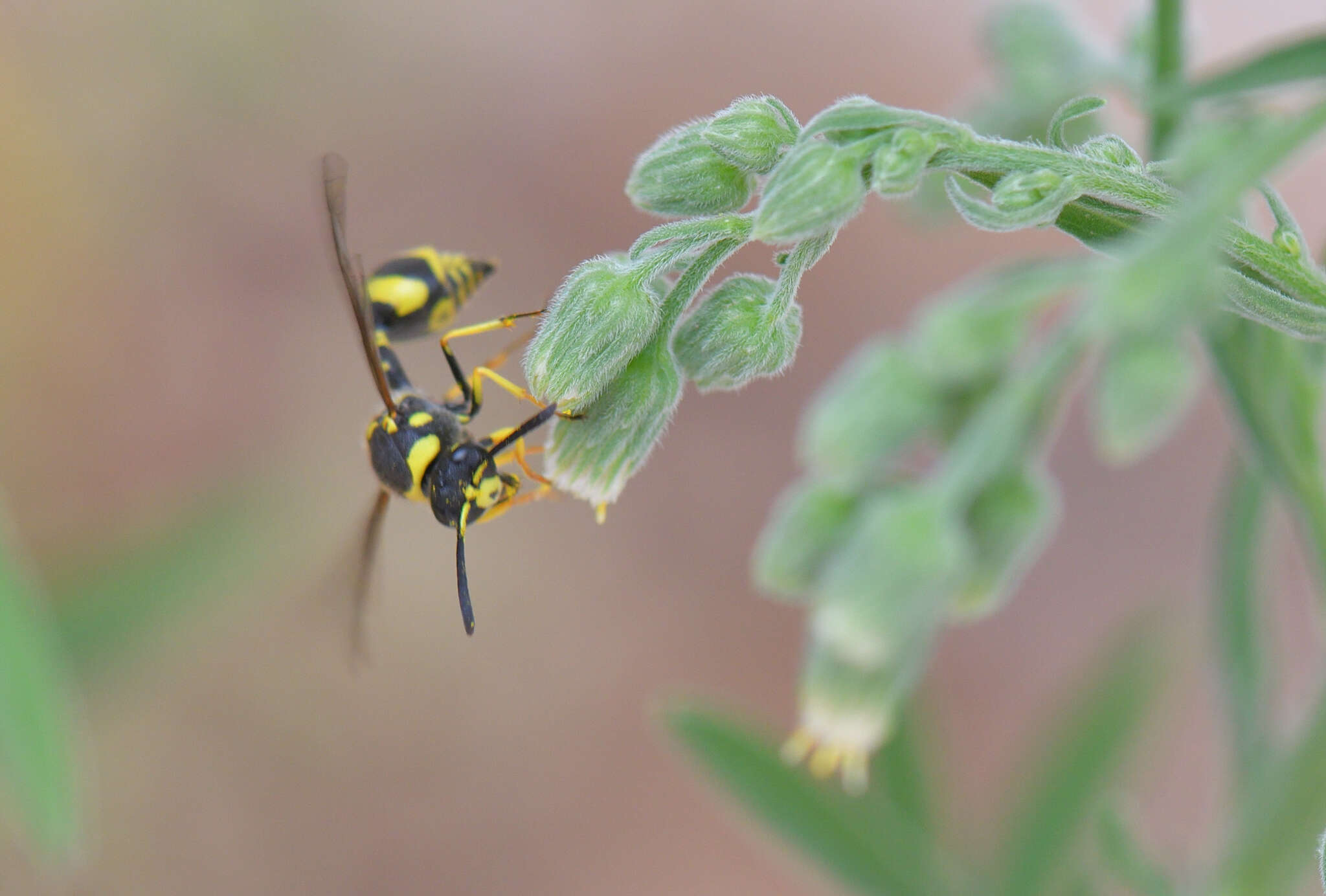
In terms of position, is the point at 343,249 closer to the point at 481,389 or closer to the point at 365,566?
the point at 481,389

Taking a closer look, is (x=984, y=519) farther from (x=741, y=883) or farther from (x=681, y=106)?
(x=681, y=106)

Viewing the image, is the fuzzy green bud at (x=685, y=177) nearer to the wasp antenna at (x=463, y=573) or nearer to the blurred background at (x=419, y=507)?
the wasp antenna at (x=463, y=573)

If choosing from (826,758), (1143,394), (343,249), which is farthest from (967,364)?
(343,249)

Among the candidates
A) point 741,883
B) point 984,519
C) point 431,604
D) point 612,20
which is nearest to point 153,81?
point 612,20

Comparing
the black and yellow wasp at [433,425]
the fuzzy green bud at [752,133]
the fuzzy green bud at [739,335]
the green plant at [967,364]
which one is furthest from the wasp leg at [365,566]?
the fuzzy green bud at [752,133]

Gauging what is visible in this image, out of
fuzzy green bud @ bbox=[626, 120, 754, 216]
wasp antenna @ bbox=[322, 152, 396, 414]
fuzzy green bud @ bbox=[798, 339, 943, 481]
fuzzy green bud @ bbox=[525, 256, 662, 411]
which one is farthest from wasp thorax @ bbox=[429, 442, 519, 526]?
fuzzy green bud @ bbox=[798, 339, 943, 481]

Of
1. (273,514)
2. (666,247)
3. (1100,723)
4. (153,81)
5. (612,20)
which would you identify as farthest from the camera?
(612,20)
